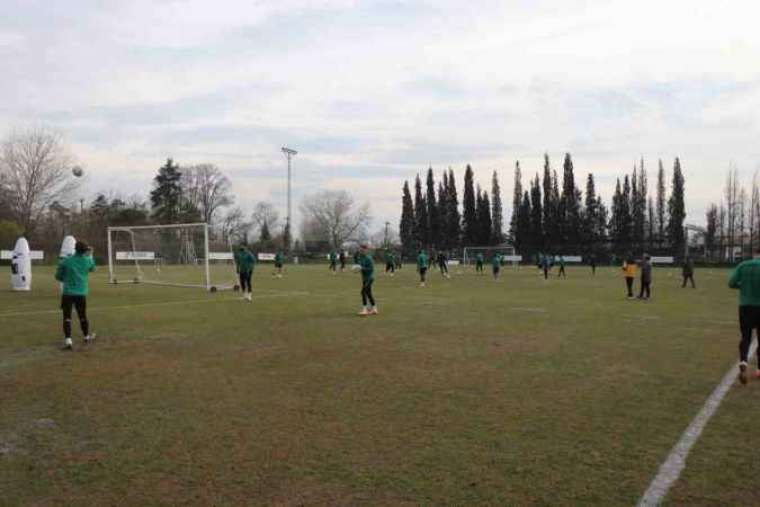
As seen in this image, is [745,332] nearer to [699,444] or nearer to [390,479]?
[699,444]

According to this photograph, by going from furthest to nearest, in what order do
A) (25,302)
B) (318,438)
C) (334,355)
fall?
1. (25,302)
2. (334,355)
3. (318,438)

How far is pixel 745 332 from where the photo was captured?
8.02 m

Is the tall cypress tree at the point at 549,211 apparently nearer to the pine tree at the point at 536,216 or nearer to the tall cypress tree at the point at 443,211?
the pine tree at the point at 536,216

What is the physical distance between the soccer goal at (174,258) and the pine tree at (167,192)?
64.7m

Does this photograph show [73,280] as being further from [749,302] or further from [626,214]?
[626,214]

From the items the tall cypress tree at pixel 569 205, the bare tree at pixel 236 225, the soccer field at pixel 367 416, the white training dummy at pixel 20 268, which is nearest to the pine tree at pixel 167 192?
the bare tree at pixel 236 225

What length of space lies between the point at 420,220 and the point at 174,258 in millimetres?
71987

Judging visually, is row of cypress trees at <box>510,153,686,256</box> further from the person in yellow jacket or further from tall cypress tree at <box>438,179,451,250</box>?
the person in yellow jacket

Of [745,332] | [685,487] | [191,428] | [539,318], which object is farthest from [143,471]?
[539,318]

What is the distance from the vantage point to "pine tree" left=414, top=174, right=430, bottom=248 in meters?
98.0

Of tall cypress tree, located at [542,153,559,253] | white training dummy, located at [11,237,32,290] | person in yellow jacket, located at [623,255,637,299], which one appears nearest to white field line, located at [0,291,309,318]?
white training dummy, located at [11,237,32,290]

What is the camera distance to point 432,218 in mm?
97438

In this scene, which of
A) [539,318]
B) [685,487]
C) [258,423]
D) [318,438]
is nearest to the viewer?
[685,487]

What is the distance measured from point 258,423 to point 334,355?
379 cm
